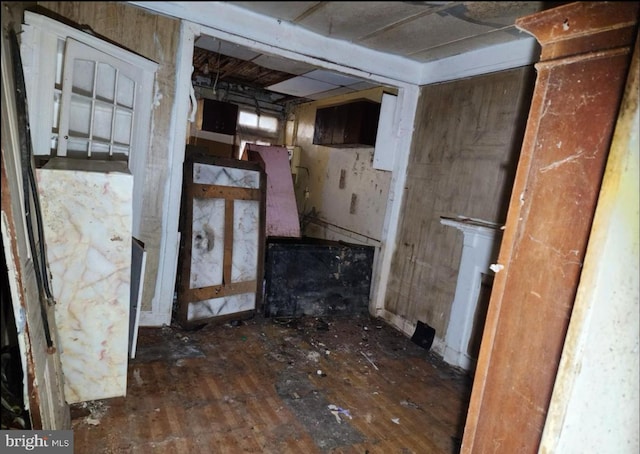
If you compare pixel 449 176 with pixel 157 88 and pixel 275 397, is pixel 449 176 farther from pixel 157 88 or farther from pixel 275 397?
pixel 157 88

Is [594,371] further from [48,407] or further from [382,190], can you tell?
[382,190]

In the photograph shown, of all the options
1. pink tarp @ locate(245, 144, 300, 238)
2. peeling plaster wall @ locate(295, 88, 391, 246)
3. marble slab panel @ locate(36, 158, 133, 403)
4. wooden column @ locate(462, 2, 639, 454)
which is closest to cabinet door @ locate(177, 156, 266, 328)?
pink tarp @ locate(245, 144, 300, 238)

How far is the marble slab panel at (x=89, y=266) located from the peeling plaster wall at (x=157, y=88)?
2.65 feet

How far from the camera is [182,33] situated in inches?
101

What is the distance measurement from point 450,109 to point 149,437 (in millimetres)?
3044

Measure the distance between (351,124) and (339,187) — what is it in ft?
2.77

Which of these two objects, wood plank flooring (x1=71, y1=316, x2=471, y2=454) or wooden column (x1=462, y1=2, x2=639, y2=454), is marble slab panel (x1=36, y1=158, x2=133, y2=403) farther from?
wooden column (x1=462, y1=2, x2=639, y2=454)

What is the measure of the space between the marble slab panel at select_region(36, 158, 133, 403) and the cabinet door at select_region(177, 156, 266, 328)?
1.01 m

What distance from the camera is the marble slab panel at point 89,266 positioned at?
5.43 ft

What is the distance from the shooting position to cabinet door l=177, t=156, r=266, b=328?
289 cm

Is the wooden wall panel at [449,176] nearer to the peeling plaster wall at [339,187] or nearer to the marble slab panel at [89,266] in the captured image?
the peeling plaster wall at [339,187]

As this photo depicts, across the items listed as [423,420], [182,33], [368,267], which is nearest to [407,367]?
[423,420]

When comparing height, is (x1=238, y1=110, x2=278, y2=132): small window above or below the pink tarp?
→ above

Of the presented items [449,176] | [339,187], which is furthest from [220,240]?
[339,187]
